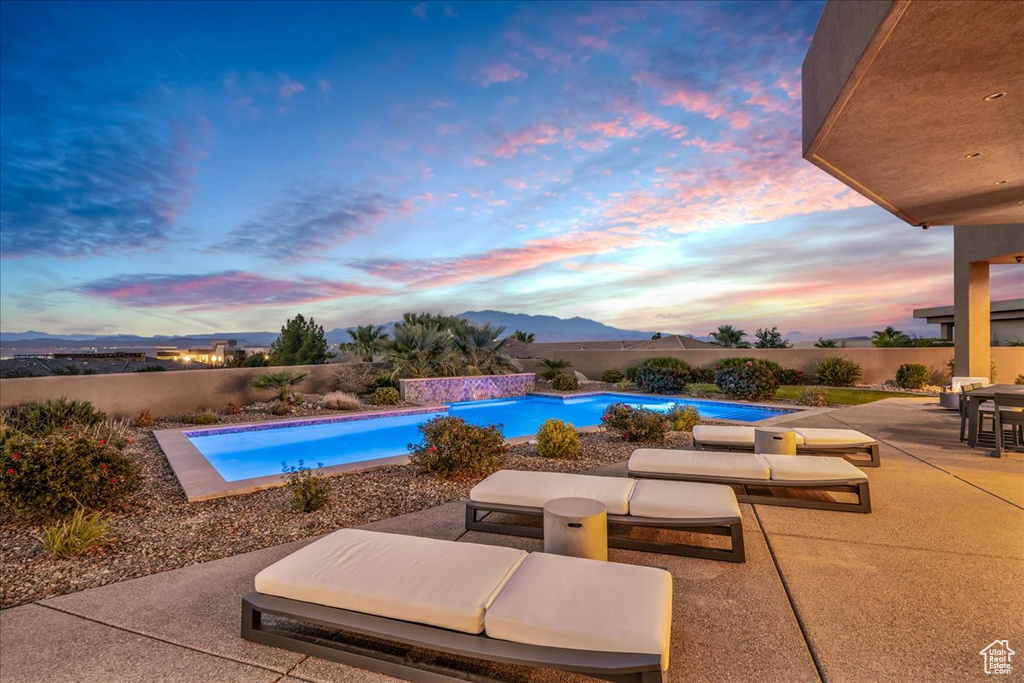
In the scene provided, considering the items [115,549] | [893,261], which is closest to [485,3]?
[115,549]

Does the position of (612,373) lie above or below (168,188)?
below

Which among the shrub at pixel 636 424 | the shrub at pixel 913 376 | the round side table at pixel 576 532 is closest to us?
the round side table at pixel 576 532

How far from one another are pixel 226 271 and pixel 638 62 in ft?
69.5

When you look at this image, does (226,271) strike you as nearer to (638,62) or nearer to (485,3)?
(485,3)

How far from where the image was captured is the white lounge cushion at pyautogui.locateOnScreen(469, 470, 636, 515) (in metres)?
3.75

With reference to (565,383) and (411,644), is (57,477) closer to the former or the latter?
(411,644)

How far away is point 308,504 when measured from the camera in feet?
15.6

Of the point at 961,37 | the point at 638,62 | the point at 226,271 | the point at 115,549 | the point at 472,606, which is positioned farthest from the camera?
the point at 226,271

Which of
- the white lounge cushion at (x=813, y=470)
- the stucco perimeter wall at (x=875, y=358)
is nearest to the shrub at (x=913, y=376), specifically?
the stucco perimeter wall at (x=875, y=358)

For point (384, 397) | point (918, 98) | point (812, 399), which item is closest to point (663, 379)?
point (812, 399)

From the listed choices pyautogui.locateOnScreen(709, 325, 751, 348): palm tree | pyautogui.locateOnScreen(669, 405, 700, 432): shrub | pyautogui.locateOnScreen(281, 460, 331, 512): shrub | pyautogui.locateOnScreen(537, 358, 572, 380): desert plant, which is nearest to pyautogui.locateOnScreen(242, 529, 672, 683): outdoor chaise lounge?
Result: pyautogui.locateOnScreen(281, 460, 331, 512): shrub

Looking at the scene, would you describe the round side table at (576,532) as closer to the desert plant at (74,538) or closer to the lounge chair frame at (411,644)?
the lounge chair frame at (411,644)

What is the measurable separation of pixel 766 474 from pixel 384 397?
10.7m

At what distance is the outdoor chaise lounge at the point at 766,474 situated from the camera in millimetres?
4391
